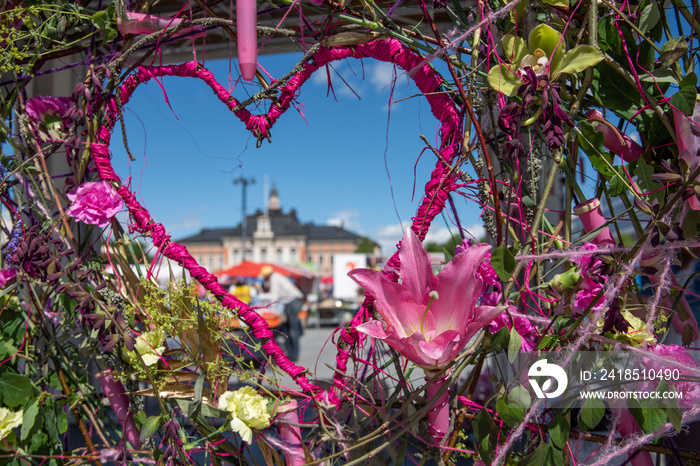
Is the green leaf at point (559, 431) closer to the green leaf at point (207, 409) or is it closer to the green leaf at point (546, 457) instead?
the green leaf at point (546, 457)

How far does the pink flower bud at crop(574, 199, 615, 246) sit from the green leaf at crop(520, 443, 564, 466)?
0.31m

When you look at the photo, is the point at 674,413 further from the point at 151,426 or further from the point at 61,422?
the point at 61,422

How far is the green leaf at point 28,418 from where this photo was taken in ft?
3.07

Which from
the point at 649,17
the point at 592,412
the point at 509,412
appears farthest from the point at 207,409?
the point at 649,17

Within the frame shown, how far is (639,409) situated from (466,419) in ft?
0.80

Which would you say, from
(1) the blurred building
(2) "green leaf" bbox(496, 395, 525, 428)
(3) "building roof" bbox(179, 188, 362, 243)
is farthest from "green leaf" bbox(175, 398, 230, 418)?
(3) "building roof" bbox(179, 188, 362, 243)

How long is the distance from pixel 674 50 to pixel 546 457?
0.61m

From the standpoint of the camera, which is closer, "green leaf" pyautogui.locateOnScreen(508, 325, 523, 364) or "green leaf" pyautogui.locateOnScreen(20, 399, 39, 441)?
"green leaf" pyautogui.locateOnScreen(508, 325, 523, 364)

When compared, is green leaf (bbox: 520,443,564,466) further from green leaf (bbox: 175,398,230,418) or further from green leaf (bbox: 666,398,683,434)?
green leaf (bbox: 175,398,230,418)

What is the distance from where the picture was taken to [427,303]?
689 millimetres

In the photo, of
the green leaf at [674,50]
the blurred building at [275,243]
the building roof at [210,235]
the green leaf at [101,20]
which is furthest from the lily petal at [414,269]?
the building roof at [210,235]

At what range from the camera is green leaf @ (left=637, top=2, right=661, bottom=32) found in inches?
27.1

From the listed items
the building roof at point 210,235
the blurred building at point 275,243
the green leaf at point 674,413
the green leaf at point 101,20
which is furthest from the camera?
the building roof at point 210,235

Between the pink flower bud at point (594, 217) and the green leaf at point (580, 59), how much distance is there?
20cm
